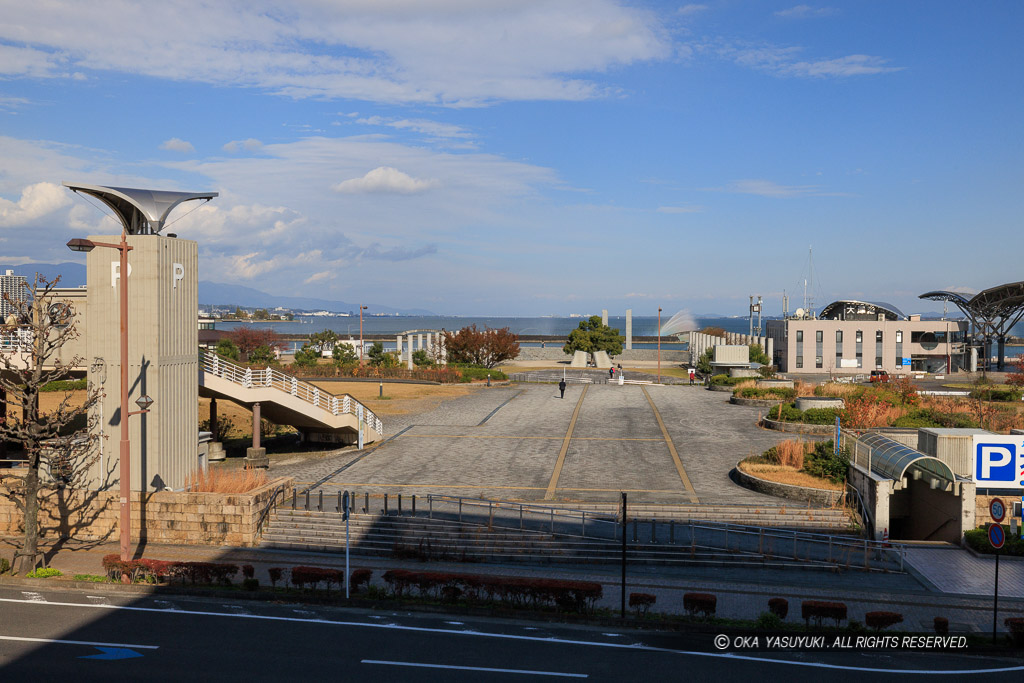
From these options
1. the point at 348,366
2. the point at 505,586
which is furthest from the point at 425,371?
the point at 505,586

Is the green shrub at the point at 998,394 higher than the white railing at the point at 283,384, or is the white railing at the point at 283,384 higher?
the white railing at the point at 283,384

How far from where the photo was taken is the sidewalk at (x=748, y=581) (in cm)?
1655

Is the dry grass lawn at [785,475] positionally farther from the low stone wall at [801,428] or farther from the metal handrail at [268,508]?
the metal handrail at [268,508]

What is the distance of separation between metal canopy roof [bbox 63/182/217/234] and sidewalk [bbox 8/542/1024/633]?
9.41 meters

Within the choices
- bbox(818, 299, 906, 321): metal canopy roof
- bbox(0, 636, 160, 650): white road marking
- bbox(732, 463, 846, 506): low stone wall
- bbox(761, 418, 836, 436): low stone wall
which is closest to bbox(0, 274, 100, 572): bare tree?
bbox(0, 636, 160, 650): white road marking

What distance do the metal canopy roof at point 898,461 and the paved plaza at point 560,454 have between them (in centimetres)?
389

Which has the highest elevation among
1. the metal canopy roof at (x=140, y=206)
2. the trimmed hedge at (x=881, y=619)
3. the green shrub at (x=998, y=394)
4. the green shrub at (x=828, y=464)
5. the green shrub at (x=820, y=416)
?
the metal canopy roof at (x=140, y=206)

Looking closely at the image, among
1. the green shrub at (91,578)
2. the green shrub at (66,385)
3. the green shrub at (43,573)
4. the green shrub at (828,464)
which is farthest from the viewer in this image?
the green shrub at (66,385)

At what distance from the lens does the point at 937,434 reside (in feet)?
84.0

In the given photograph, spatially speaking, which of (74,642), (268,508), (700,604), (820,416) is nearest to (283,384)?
(268,508)

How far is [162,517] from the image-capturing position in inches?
843

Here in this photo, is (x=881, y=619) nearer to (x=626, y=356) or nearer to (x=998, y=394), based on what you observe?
(x=998, y=394)

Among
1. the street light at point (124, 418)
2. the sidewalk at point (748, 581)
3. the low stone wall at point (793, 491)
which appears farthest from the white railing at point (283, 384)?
the low stone wall at point (793, 491)

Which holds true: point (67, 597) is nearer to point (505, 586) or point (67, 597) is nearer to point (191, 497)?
point (191, 497)
